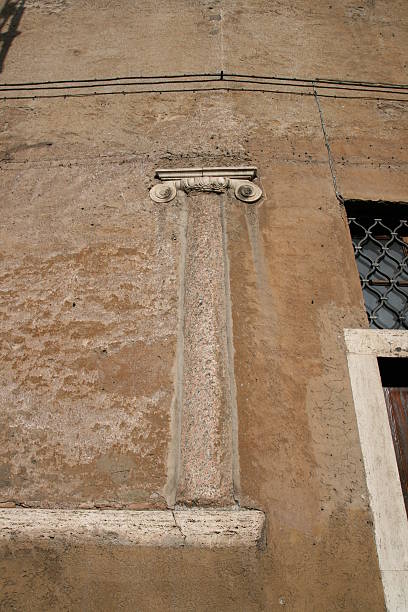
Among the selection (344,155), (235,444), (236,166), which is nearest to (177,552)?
(235,444)

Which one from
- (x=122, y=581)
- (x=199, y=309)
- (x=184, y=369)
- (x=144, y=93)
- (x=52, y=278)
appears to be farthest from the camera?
(x=144, y=93)

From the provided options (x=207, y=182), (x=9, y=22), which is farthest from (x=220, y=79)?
(x=9, y=22)

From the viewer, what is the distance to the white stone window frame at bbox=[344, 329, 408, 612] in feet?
6.76

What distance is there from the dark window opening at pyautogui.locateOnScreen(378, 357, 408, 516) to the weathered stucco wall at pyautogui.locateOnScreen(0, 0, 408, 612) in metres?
0.32

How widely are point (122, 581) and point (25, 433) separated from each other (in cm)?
83

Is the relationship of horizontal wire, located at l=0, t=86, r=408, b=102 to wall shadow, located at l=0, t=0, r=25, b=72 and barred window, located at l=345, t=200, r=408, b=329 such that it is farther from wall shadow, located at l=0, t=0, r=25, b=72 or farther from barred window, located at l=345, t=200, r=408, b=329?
barred window, located at l=345, t=200, r=408, b=329

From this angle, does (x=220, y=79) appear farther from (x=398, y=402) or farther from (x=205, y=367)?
(x=398, y=402)

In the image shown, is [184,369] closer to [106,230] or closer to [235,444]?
[235,444]

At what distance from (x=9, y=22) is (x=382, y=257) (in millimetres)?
3965

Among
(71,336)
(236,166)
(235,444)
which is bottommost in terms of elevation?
(235,444)

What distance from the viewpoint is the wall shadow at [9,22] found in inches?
171

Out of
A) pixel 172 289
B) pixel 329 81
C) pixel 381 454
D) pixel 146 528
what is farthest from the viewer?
pixel 329 81

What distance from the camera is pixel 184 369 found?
2.49 meters

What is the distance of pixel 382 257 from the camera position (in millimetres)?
3207
